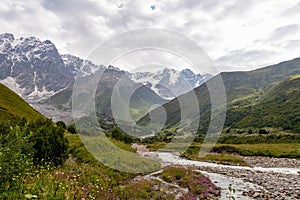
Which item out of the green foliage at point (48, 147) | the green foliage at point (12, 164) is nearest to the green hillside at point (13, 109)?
the green foliage at point (48, 147)

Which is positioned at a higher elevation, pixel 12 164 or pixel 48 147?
pixel 12 164

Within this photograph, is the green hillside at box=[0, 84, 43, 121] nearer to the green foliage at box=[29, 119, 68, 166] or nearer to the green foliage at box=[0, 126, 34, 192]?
the green foliage at box=[29, 119, 68, 166]

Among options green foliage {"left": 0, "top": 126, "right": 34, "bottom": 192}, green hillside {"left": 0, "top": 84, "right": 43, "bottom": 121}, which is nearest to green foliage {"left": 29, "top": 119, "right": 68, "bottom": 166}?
green foliage {"left": 0, "top": 126, "right": 34, "bottom": 192}

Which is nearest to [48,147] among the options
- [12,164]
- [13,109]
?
[12,164]

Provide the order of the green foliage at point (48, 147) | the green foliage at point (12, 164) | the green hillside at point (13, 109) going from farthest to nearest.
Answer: the green hillside at point (13, 109) → the green foliage at point (48, 147) → the green foliage at point (12, 164)

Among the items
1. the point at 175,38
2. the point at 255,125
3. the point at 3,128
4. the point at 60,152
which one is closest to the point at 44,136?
the point at 60,152

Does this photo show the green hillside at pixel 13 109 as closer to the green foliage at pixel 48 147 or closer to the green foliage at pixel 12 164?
the green foliage at pixel 48 147

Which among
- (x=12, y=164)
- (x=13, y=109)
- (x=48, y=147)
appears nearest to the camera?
(x=12, y=164)

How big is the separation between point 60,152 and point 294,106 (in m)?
160

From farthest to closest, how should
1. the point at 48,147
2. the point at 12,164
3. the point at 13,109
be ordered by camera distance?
the point at 13,109, the point at 48,147, the point at 12,164

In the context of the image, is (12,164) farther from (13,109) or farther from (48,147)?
(13,109)

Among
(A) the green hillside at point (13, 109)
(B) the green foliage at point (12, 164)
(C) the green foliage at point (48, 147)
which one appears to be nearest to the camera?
(B) the green foliage at point (12, 164)

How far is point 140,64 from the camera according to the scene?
959 inches

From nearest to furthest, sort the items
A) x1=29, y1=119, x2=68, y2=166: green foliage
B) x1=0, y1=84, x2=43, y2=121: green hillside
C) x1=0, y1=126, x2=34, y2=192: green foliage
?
x1=0, y1=126, x2=34, y2=192: green foliage, x1=29, y1=119, x2=68, y2=166: green foliage, x1=0, y1=84, x2=43, y2=121: green hillside
